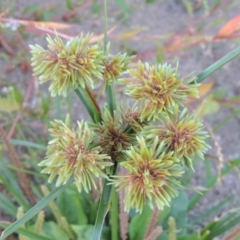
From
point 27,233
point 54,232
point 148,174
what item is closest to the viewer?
point 148,174

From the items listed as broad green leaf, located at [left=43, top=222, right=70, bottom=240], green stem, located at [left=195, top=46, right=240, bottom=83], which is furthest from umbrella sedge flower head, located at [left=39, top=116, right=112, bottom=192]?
broad green leaf, located at [left=43, top=222, right=70, bottom=240]

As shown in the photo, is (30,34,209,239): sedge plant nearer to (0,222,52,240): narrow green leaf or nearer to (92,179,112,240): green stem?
(92,179,112,240): green stem

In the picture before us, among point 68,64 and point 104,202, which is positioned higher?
point 68,64

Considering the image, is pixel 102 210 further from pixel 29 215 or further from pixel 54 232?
pixel 54 232

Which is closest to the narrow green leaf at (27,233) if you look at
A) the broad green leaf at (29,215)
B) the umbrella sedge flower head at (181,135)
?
the broad green leaf at (29,215)

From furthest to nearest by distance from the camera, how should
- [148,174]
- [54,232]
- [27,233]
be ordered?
[54,232], [27,233], [148,174]

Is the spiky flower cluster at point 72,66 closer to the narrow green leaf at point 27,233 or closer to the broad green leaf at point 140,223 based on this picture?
the narrow green leaf at point 27,233

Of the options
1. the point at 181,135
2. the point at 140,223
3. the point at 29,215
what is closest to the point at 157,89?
the point at 181,135

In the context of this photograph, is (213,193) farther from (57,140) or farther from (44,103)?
(57,140)
